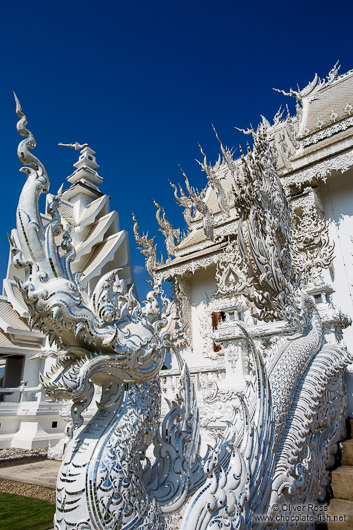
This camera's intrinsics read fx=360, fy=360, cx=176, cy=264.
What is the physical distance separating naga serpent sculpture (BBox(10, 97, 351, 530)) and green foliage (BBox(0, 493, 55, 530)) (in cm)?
170

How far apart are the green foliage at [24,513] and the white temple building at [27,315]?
155cm

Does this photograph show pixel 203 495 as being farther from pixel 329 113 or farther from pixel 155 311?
pixel 329 113

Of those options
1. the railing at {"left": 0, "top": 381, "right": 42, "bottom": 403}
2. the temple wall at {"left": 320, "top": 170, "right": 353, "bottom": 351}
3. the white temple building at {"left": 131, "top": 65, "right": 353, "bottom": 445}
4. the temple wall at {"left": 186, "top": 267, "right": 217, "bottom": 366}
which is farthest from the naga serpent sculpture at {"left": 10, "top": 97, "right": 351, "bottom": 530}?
the temple wall at {"left": 186, "top": 267, "right": 217, "bottom": 366}

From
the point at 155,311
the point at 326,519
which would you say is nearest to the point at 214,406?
the point at 326,519

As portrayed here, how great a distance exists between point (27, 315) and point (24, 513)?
5454 millimetres

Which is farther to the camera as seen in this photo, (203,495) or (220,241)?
(220,241)

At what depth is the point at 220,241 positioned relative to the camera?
834cm

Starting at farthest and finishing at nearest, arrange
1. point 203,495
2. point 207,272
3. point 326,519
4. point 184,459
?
point 207,272 < point 326,519 < point 184,459 < point 203,495

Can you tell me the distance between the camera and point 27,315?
306 inches

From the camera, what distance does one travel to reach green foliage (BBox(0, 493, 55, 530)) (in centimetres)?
251

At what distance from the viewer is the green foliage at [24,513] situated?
2.51m

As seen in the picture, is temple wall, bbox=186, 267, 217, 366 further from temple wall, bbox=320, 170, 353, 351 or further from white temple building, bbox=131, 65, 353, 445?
temple wall, bbox=320, 170, 353, 351

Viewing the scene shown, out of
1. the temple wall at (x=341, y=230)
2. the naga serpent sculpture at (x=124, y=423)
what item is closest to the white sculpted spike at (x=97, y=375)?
the naga serpent sculpture at (x=124, y=423)

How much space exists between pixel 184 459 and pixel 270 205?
97.3 inches
